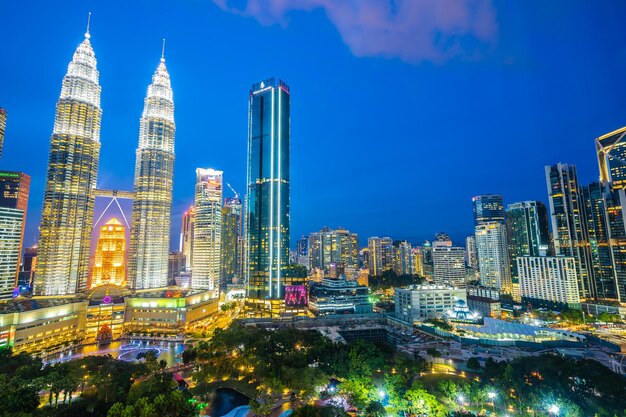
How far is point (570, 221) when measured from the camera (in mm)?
107188

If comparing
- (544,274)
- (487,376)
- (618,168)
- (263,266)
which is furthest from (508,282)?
(487,376)

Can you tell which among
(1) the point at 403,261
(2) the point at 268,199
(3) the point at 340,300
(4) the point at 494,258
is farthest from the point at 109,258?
(4) the point at 494,258

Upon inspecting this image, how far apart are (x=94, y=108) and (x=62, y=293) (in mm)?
55288

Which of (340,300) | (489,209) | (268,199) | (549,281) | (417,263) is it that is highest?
(489,209)

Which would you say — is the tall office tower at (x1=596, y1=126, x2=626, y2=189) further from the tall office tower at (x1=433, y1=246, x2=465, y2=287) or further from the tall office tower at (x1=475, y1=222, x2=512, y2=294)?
the tall office tower at (x1=433, y1=246, x2=465, y2=287)

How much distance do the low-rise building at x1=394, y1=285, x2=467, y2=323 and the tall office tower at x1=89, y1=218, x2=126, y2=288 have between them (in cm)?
9369

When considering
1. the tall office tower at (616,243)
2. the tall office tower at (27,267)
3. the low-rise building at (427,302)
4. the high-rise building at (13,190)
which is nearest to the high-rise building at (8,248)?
the high-rise building at (13,190)

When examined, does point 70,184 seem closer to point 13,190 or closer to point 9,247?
point 9,247

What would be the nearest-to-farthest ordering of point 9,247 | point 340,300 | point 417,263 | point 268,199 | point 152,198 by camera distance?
point 9,247 < point 340,300 < point 268,199 < point 152,198 < point 417,263

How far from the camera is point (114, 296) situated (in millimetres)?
82562

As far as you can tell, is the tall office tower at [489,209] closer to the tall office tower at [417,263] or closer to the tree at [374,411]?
the tall office tower at [417,263]

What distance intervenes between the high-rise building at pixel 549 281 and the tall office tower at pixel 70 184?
141m

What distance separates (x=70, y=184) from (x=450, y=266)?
498 ft

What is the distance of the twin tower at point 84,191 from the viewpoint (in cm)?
9181
